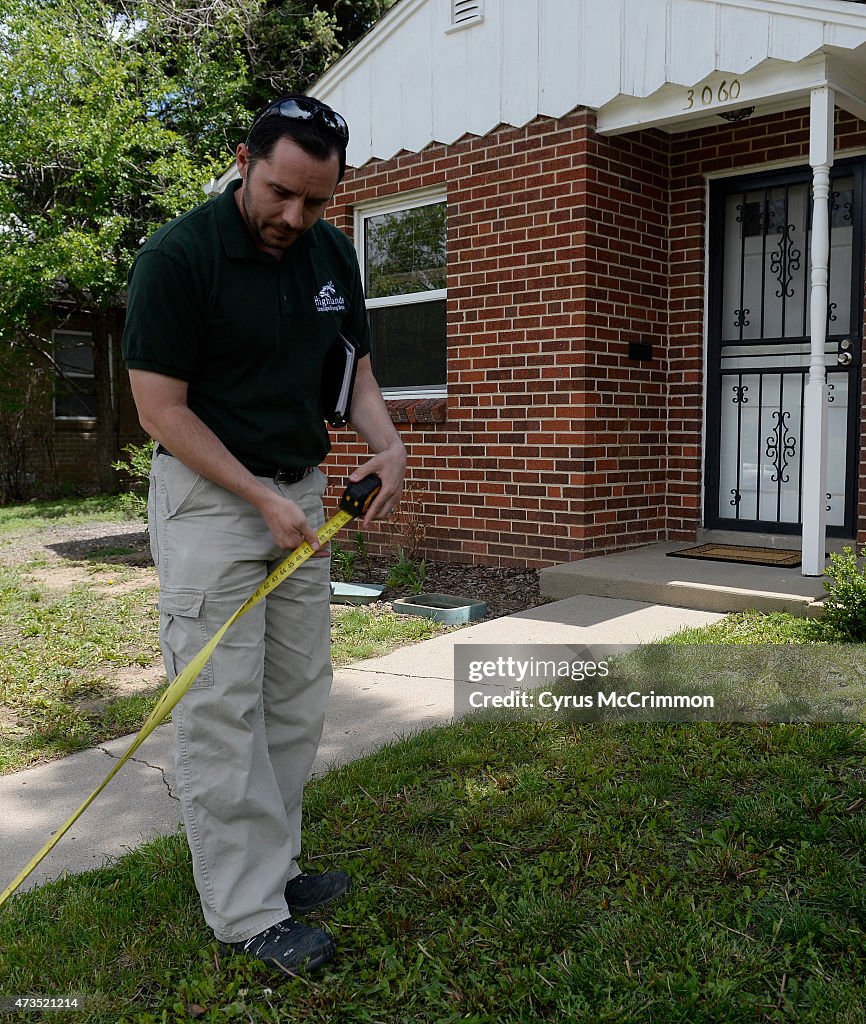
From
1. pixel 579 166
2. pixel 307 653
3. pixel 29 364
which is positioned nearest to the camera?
pixel 307 653

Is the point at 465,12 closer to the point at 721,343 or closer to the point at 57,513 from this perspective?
the point at 721,343

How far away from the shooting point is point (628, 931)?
94.7 inches

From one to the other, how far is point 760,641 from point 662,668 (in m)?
0.73

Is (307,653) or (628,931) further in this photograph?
(307,653)

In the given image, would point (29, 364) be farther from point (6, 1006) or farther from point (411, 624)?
point (6, 1006)

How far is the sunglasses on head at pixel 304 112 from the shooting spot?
2.27m

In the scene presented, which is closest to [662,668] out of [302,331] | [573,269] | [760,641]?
[760,641]

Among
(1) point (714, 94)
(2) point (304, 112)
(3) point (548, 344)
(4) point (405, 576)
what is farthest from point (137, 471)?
(2) point (304, 112)

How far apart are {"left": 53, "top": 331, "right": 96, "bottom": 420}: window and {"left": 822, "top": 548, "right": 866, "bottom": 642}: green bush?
1517 cm

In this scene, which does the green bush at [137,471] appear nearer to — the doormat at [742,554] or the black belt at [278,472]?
the doormat at [742,554]

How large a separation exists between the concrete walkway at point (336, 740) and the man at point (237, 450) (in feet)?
2.81

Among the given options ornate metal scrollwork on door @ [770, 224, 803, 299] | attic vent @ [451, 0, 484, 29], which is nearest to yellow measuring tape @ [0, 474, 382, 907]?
ornate metal scrollwork on door @ [770, 224, 803, 299]

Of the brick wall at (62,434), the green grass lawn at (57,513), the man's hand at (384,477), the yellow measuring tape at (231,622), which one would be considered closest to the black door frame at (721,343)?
the man's hand at (384,477)

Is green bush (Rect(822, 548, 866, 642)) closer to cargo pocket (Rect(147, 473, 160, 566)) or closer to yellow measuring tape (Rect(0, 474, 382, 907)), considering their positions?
yellow measuring tape (Rect(0, 474, 382, 907))
